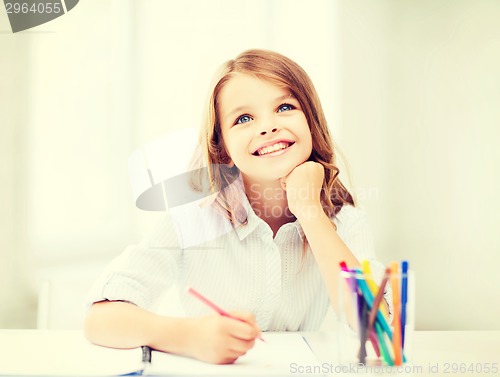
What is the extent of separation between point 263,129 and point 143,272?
33cm

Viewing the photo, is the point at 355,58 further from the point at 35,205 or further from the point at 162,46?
the point at 35,205

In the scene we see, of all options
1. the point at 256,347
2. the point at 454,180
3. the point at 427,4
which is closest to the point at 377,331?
the point at 256,347

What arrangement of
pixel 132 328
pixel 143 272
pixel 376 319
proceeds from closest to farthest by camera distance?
1. pixel 376 319
2. pixel 132 328
3. pixel 143 272

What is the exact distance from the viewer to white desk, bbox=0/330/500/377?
0.83 metres

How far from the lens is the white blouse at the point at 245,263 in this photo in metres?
1.05

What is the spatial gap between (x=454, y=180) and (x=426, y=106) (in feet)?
0.48

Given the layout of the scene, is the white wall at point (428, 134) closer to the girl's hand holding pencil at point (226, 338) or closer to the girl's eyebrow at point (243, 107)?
the girl's eyebrow at point (243, 107)

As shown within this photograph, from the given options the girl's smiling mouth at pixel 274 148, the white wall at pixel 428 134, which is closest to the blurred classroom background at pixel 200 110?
the white wall at pixel 428 134

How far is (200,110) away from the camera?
1095mm

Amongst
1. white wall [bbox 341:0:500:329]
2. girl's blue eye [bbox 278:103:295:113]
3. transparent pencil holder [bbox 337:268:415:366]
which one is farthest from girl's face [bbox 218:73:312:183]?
transparent pencil holder [bbox 337:268:415:366]

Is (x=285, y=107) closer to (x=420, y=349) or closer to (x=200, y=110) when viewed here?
(x=200, y=110)

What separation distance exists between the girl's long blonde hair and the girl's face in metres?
0.02

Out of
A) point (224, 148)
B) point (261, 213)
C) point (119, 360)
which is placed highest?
point (224, 148)

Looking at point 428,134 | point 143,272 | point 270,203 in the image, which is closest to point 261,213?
point 270,203
